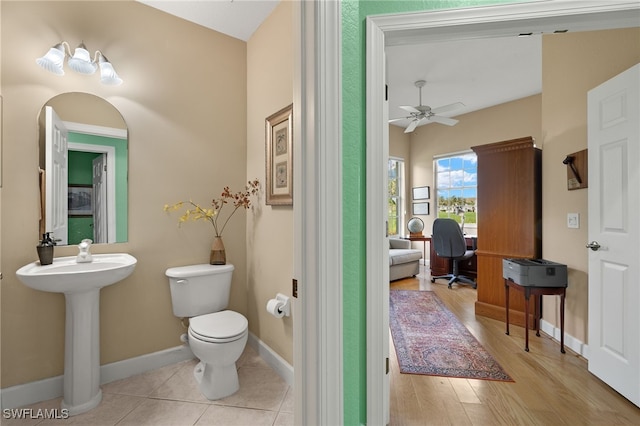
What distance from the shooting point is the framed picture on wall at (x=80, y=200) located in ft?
6.25

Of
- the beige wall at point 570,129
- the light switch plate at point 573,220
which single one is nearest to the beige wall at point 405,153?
the beige wall at point 570,129

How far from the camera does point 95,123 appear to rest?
1943 mm

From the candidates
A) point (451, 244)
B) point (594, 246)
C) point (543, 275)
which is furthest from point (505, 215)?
point (451, 244)

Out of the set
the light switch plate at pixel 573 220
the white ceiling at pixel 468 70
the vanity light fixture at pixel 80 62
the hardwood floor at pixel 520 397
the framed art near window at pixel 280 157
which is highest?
the white ceiling at pixel 468 70

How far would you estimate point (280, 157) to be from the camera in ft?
6.68

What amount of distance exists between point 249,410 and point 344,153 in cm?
160

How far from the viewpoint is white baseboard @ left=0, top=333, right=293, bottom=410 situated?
1.69m

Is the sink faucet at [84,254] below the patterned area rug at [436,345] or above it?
above

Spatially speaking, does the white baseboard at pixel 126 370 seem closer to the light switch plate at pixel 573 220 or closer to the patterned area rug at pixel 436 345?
the patterned area rug at pixel 436 345

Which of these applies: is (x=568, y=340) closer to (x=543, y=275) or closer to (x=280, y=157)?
(x=543, y=275)

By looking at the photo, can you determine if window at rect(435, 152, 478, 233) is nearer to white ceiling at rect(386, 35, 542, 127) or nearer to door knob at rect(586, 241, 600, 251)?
white ceiling at rect(386, 35, 542, 127)

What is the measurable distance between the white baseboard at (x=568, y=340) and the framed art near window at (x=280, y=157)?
8.38 ft

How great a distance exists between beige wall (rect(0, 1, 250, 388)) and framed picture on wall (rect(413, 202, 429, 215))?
4402mm

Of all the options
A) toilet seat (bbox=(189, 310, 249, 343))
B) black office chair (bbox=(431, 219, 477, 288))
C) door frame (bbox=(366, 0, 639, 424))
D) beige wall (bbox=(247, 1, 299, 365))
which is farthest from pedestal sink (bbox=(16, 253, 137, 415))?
black office chair (bbox=(431, 219, 477, 288))
